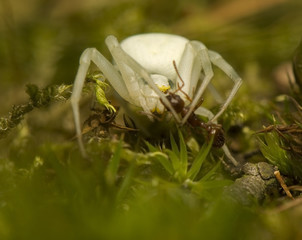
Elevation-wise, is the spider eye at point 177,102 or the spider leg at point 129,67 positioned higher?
the spider leg at point 129,67

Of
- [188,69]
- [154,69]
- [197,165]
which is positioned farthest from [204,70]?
[197,165]

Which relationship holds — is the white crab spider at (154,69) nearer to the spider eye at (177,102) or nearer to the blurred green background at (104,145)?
the spider eye at (177,102)

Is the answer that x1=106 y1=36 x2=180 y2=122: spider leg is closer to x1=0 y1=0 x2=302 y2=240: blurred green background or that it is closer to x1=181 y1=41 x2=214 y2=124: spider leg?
x1=181 y1=41 x2=214 y2=124: spider leg

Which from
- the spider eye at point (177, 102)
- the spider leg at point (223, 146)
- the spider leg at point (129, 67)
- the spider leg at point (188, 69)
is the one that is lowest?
the spider leg at point (223, 146)

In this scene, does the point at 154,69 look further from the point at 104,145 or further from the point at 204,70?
the point at 104,145

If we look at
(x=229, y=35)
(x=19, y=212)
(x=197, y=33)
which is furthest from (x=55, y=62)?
(x=19, y=212)

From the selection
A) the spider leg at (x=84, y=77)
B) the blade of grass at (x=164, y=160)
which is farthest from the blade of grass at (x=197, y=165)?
the spider leg at (x=84, y=77)

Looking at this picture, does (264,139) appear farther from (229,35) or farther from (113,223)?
(229,35)
